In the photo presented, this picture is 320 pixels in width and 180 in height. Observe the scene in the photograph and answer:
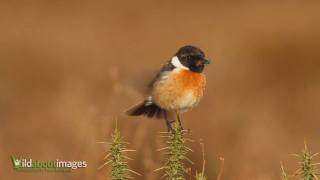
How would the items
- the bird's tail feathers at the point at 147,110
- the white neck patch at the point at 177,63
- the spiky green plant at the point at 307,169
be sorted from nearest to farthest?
the spiky green plant at the point at 307,169
the white neck patch at the point at 177,63
the bird's tail feathers at the point at 147,110

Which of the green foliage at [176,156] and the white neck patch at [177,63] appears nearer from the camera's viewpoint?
the green foliage at [176,156]

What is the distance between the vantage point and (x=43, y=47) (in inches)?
744

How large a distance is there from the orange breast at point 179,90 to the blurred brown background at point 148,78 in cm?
31

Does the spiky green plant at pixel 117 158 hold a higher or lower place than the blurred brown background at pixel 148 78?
lower

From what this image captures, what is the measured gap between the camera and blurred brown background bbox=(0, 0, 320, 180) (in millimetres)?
8734

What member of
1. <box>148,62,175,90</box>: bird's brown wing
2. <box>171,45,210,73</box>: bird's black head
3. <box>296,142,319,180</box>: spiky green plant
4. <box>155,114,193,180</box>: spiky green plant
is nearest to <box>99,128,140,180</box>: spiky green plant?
<box>155,114,193,180</box>: spiky green plant

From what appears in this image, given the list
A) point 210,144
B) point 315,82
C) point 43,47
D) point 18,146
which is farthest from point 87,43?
point 18,146

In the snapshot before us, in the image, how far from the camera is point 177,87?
6629 mm

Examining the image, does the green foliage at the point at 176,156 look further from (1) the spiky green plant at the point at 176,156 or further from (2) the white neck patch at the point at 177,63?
(2) the white neck patch at the point at 177,63

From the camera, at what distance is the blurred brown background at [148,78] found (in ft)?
28.7

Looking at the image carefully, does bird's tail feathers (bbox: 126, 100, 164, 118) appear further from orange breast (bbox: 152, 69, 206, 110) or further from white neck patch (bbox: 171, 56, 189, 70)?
white neck patch (bbox: 171, 56, 189, 70)

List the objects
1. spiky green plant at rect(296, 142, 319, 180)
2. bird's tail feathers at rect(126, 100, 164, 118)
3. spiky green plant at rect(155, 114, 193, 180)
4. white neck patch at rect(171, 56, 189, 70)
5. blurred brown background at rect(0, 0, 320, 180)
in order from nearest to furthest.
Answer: spiky green plant at rect(296, 142, 319, 180) → spiky green plant at rect(155, 114, 193, 180) → white neck patch at rect(171, 56, 189, 70) → bird's tail feathers at rect(126, 100, 164, 118) → blurred brown background at rect(0, 0, 320, 180)

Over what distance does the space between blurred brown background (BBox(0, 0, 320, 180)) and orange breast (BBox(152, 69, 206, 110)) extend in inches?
12.1

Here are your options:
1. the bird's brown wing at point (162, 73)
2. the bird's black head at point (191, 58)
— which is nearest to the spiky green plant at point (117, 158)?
the bird's black head at point (191, 58)
